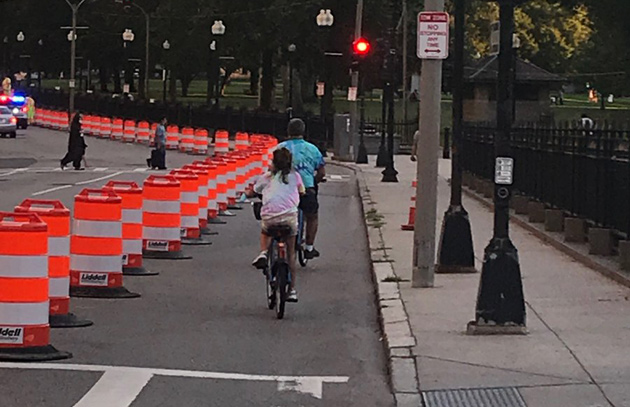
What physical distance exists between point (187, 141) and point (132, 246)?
4069 cm

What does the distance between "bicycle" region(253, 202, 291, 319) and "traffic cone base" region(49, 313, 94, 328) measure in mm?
1872

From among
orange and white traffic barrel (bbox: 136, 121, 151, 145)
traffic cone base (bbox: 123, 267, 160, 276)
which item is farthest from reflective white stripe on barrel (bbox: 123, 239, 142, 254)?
orange and white traffic barrel (bbox: 136, 121, 151, 145)

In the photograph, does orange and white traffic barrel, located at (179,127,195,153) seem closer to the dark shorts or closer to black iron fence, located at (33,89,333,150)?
black iron fence, located at (33,89,333,150)

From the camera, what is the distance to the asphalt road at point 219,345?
9281 millimetres

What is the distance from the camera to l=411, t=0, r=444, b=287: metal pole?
1467 centimetres

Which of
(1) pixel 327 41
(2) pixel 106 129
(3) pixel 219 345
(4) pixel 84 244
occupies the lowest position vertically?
(3) pixel 219 345

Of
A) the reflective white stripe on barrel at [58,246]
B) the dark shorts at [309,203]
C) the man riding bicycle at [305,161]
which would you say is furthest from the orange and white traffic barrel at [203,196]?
the reflective white stripe on barrel at [58,246]

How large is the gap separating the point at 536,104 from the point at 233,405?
48.8 m

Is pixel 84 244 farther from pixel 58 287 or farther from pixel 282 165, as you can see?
pixel 282 165

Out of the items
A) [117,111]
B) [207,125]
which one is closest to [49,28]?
[117,111]

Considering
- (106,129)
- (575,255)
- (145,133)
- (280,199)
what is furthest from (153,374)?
(106,129)

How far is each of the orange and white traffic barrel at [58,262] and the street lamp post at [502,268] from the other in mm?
3684

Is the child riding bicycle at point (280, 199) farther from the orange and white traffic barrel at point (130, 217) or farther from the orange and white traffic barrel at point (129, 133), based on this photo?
the orange and white traffic barrel at point (129, 133)

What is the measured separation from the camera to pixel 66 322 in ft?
39.6
